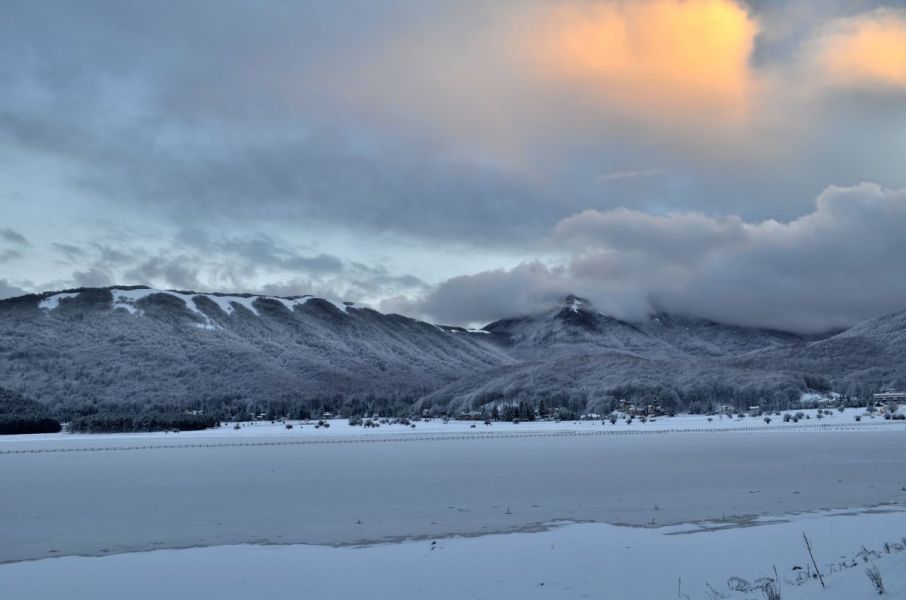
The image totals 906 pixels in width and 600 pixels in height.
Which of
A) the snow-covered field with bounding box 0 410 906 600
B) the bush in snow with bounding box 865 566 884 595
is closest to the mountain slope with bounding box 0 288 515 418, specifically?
the snow-covered field with bounding box 0 410 906 600

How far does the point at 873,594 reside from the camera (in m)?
9.10

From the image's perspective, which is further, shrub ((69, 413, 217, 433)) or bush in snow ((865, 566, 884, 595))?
shrub ((69, 413, 217, 433))

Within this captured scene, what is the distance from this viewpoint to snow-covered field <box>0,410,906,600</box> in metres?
14.4

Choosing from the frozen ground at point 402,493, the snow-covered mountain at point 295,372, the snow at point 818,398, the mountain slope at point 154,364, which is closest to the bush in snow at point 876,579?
the frozen ground at point 402,493

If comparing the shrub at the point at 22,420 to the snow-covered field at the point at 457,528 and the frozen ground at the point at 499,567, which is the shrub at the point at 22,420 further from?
the frozen ground at the point at 499,567

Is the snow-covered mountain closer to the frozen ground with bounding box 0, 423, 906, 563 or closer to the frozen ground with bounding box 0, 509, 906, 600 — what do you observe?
the frozen ground with bounding box 0, 423, 906, 563

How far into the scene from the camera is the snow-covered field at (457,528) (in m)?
14.4

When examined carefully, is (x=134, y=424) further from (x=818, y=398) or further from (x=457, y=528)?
(x=818, y=398)

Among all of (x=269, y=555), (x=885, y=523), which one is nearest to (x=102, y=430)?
(x=269, y=555)

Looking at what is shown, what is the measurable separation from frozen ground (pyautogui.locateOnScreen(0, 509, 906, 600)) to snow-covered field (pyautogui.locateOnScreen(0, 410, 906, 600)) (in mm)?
64

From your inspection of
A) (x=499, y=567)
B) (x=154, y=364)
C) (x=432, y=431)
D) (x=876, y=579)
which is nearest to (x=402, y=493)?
(x=499, y=567)

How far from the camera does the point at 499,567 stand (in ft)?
50.9

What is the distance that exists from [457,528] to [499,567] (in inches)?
181

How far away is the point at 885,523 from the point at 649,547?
618 centimetres
